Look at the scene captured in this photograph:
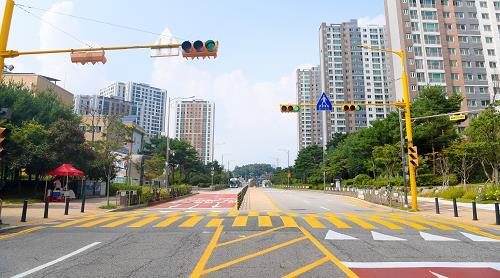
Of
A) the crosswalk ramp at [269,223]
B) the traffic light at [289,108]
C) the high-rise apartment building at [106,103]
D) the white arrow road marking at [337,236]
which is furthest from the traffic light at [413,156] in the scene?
the high-rise apartment building at [106,103]

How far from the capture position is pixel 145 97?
187000 mm

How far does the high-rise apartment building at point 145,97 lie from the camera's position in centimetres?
18169

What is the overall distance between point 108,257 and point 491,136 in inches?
1449

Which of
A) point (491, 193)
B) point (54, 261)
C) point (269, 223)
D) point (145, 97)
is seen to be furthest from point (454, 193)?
point (145, 97)

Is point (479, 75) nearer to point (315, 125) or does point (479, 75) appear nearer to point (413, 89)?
point (413, 89)

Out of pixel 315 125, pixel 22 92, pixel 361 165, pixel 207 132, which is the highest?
pixel 315 125

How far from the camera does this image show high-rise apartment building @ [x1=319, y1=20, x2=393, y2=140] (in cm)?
14825

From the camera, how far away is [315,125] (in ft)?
624

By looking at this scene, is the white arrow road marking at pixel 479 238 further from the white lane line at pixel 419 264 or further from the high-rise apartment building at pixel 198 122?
the high-rise apartment building at pixel 198 122

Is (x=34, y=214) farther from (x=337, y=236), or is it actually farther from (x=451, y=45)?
(x=451, y=45)

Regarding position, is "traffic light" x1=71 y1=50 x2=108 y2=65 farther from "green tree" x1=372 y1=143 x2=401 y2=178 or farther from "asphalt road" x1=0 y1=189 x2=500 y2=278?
"green tree" x1=372 y1=143 x2=401 y2=178

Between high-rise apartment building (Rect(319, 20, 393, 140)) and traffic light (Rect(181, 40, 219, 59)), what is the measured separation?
141671mm

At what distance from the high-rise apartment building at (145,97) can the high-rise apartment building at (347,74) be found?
91.7m

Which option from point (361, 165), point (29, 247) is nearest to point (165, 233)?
point (29, 247)
